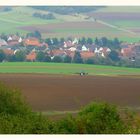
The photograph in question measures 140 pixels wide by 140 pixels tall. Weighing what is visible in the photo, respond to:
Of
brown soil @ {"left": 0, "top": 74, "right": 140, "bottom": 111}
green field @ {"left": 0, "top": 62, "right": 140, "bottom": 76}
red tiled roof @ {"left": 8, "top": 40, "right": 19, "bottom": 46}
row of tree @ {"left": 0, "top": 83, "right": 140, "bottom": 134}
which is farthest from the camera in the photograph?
red tiled roof @ {"left": 8, "top": 40, "right": 19, "bottom": 46}

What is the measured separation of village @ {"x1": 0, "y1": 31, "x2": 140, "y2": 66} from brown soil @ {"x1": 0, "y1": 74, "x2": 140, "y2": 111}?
0.27 meters

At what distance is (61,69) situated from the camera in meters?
7.96

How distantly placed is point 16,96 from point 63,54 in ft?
4.65

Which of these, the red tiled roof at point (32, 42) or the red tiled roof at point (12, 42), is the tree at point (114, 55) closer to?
the red tiled roof at point (32, 42)

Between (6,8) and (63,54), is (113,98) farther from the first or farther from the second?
(6,8)

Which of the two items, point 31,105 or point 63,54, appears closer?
point 63,54

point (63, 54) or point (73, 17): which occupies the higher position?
point (73, 17)

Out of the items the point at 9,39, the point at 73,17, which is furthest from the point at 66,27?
the point at 9,39

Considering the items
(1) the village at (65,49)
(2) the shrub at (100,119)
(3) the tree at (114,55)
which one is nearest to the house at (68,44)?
(1) the village at (65,49)

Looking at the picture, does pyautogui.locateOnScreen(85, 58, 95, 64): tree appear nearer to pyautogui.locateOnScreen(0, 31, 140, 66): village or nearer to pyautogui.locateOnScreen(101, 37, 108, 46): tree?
pyautogui.locateOnScreen(0, 31, 140, 66): village

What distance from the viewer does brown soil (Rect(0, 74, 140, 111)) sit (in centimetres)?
802

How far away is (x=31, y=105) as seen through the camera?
28.2 feet

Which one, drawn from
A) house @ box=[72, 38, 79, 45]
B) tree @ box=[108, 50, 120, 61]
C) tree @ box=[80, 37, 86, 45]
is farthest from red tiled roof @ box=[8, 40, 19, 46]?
tree @ box=[108, 50, 120, 61]

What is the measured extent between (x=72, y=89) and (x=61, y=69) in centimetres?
36
